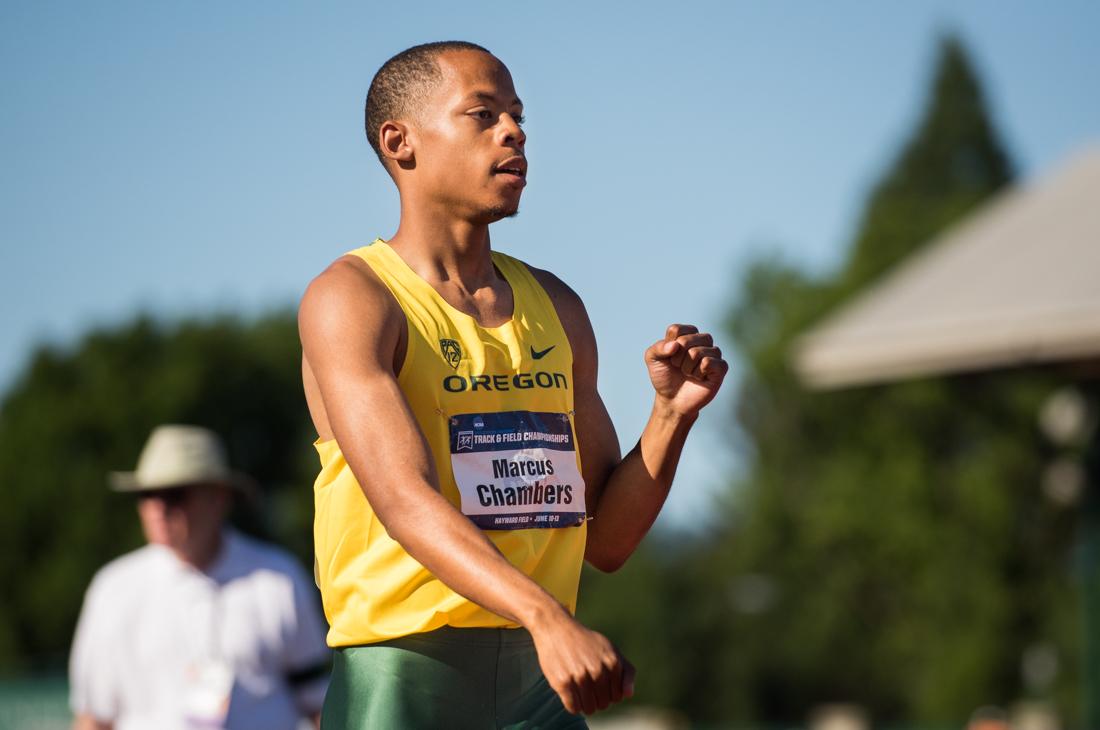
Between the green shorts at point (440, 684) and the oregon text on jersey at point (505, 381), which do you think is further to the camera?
the oregon text on jersey at point (505, 381)

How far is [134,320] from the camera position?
55.8 metres

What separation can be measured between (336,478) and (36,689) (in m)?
12.0

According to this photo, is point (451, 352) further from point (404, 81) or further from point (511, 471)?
point (404, 81)

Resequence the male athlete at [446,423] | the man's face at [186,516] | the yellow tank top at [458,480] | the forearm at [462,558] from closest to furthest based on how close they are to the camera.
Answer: the forearm at [462,558], the male athlete at [446,423], the yellow tank top at [458,480], the man's face at [186,516]

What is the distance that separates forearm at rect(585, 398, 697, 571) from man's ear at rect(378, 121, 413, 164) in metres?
0.71

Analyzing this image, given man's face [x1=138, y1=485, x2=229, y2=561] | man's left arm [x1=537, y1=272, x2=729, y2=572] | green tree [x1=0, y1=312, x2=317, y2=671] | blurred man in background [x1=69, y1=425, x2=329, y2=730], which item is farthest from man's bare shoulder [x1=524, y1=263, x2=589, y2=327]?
green tree [x1=0, y1=312, x2=317, y2=671]

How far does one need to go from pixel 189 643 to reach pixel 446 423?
367cm

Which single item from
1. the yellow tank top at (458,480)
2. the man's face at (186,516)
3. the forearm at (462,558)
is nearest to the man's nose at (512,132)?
the yellow tank top at (458,480)

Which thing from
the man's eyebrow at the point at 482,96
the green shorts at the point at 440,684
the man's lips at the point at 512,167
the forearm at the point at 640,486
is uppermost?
the man's eyebrow at the point at 482,96

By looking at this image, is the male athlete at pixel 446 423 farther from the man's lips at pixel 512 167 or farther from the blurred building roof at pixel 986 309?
the blurred building roof at pixel 986 309

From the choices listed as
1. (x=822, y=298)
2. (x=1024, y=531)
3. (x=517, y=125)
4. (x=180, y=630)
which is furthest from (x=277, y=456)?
(x=517, y=125)

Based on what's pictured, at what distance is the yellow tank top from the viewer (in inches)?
128

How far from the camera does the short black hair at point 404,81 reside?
350 centimetres

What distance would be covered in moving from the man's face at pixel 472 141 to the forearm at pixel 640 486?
55cm
